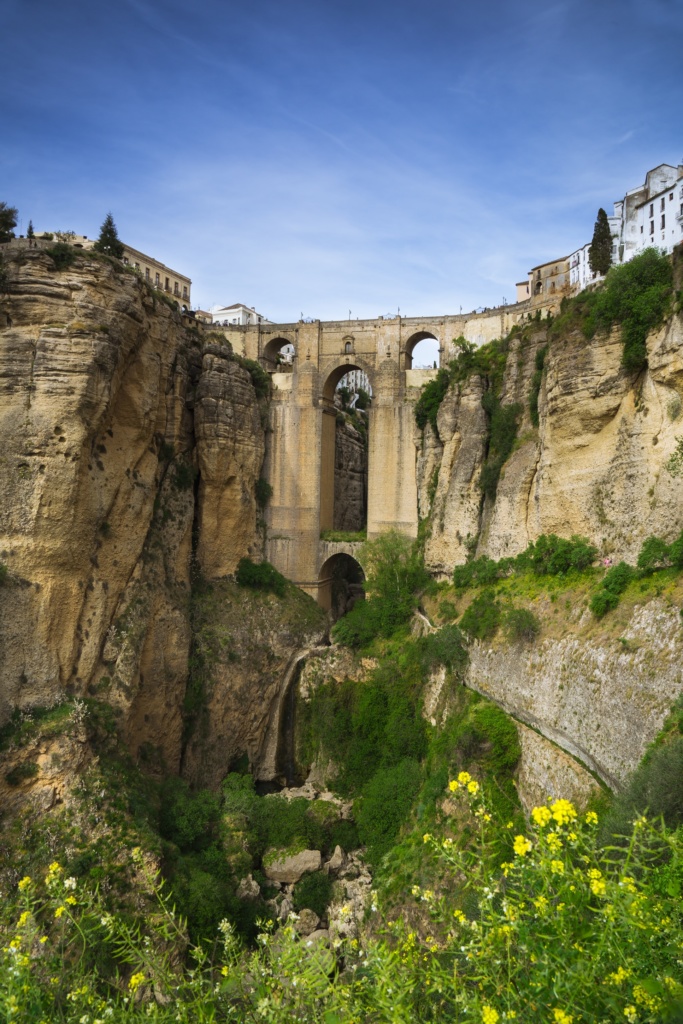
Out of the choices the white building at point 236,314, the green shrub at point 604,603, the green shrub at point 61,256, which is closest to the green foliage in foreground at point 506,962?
the green shrub at point 604,603

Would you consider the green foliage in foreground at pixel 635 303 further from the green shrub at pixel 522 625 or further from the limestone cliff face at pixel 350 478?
the limestone cliff face at pixel 350 478

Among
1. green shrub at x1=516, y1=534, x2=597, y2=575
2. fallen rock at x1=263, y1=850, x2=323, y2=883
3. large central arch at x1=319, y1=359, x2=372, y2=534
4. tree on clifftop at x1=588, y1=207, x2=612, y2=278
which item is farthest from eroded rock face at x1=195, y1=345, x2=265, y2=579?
tree on clifftop at x1=588, y1=207, x2=612, y2=278

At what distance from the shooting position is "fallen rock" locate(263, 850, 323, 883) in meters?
18.8

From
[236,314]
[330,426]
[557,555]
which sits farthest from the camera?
[236,314]

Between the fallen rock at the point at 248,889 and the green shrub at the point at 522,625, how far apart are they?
32.2 ft

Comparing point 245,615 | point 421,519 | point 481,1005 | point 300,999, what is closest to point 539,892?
point 481,1005

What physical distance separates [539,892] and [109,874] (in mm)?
13334

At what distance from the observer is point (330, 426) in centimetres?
3231

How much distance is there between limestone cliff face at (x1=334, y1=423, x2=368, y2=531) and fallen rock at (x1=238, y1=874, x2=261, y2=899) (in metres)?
18.2

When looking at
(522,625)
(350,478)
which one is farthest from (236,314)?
(522,625)

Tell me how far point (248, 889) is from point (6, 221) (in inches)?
985

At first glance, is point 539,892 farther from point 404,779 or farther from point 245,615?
point 245,615

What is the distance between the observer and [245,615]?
1041 inches

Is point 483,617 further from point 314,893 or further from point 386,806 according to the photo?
point 314,893
